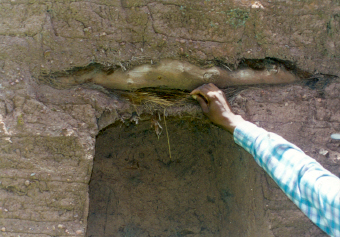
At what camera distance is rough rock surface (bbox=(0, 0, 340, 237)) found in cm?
172

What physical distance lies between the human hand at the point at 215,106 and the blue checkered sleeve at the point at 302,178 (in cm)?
33

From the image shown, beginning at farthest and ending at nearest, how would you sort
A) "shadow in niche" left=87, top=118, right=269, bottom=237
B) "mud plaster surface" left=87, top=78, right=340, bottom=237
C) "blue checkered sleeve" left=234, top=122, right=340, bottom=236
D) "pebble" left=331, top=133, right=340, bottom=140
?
"shadow in niche" left=87, top=118, right=269, bottom=237, "mud plaster surface" left=87, top=78, right=340, bottom=237, "pebble" left=331, top=133, right=340, bottom=140, "blue checkered sleeve" left=234, top=122, right=340, bottom=236

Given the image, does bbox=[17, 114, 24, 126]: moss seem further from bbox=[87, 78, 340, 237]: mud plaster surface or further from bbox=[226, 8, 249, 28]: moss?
bbox=[226, 8, 249, 28]: moss

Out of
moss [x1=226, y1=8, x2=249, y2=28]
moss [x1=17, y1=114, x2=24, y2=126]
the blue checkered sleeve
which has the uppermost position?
moss [x1=226, y1=8, x2=249, y2=28]

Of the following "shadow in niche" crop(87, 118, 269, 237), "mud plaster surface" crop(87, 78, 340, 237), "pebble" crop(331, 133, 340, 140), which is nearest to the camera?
"pebble" crop(331, 133, 340, 140)

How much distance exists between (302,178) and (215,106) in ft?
2.61

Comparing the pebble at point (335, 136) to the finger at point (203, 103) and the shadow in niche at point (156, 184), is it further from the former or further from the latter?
the shadow in niche at point (156, 184)

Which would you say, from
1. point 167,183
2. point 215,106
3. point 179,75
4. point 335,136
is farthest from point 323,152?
point 167,183

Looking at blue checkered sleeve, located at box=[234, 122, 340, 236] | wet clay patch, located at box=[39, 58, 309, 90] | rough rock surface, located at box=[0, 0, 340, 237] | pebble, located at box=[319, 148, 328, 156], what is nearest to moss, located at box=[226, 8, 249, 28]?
rough rock surface, located at box=[0, 0, 340, 237]

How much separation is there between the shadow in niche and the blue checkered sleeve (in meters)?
1.33

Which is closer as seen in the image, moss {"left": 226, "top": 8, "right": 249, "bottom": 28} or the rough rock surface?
the rough rock surface

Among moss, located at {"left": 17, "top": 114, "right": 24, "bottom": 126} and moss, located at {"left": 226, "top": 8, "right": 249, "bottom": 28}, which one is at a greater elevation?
moss, located at {"left": 226, "top": 8, "right": 249, "bottom": 28}

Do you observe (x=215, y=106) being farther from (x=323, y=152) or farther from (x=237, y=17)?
(x=323, y=152)

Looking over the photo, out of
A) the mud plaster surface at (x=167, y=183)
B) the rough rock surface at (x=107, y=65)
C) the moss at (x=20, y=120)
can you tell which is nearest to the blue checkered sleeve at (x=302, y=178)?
the rough rock surface at (x=107, y=65)
